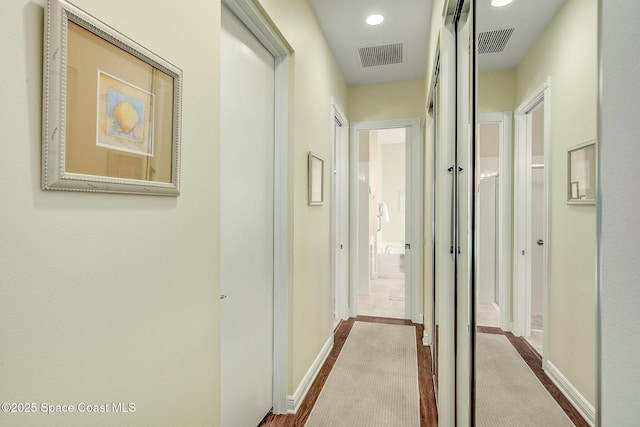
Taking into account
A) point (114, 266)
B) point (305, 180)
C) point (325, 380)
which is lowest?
point (325, 380)

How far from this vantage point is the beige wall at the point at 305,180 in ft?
6.89

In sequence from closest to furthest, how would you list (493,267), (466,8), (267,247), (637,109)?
(637,109), (493,267), (466,8), (267,247)

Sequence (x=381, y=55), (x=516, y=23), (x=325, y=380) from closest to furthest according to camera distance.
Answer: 1. (x=516, y=23)
2. (x=325, y=380)
3. (x=381, y=55)

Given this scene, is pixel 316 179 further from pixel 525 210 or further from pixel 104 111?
pixel 525 210

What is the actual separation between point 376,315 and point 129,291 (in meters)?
3.64

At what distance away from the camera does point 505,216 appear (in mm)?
813

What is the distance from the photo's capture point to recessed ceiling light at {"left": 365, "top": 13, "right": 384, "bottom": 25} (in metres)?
2.56

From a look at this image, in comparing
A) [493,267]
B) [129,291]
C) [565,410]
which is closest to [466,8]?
[493,267]

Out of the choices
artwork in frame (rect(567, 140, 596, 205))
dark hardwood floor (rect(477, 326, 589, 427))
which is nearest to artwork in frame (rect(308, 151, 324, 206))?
dark hardwood floor (rect(477, 326, 589, 427))

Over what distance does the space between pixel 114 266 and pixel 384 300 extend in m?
4.34

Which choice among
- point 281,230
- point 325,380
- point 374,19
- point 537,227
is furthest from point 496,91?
point 325,380

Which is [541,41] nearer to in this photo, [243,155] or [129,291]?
[129,291]

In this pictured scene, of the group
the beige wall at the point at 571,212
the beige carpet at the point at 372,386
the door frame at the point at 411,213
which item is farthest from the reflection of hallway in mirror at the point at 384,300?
the beige wall at the point at 571,212

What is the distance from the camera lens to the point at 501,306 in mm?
846
